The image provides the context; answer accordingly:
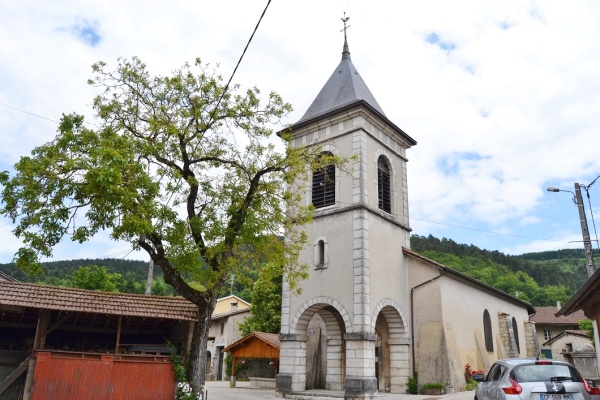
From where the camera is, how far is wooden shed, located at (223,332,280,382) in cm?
2578

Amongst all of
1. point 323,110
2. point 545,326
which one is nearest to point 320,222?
point 323,110

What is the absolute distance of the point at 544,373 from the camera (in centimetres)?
811

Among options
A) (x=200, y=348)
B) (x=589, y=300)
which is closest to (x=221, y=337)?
(x=200, y=348)

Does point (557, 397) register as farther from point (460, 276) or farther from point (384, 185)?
point (384, 185)

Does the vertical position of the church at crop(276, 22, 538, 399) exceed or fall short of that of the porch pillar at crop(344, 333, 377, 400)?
it exceeds it

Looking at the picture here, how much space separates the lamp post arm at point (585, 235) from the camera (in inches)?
627

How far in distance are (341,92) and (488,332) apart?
14.3 metres

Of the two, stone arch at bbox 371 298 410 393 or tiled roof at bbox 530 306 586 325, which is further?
tiled roof at bbox 530 306 586 325

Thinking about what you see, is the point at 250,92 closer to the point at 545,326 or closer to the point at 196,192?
Answer: the point at 196,192

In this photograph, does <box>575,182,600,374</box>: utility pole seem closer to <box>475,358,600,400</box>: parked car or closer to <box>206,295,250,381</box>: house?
<box>475,358,600,400</box>: parked car

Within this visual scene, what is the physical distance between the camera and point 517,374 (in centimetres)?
820

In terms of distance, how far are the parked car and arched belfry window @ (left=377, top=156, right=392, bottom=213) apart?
1298 centimetres

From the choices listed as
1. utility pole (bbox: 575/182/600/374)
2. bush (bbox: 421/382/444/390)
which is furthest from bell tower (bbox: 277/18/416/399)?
utility pole (bbox: 575/182/600/374)

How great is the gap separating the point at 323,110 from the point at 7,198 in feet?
47.1
